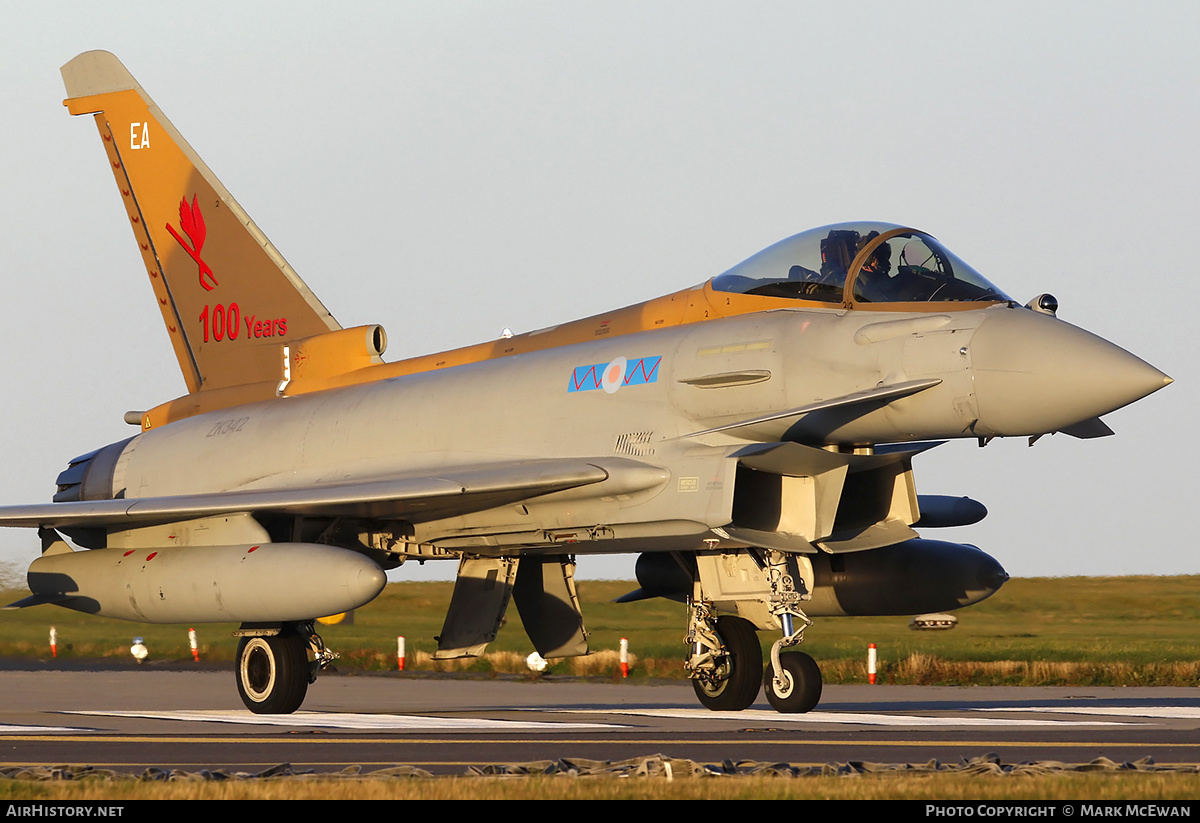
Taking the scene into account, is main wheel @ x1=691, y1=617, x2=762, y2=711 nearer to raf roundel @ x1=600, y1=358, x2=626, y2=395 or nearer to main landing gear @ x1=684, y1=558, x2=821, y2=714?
main landing gear @ x1=684, y1=558, x2=821, y2=714

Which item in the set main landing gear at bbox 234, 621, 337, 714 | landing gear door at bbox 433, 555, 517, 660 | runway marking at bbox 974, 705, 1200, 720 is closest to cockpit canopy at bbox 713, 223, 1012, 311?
landing gear door at bbox 433, 555, 517, 660

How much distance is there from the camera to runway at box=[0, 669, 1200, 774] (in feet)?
25.5

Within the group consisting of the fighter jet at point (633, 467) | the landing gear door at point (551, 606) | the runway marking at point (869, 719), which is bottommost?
the runway marking at point (869, 719)

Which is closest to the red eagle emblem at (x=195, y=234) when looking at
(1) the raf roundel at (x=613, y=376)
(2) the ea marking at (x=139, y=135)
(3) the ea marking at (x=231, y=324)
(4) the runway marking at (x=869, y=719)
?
(3) the ea marking at (x=231, y=324)

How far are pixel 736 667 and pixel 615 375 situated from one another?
2685 millimetres

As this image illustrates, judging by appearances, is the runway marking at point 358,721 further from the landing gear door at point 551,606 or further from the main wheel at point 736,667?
the main wheel at point 736,667

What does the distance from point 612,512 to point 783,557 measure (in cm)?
136

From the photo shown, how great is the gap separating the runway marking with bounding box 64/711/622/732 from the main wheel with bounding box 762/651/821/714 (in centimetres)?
127

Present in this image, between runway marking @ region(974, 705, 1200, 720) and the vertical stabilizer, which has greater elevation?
the vertical stabilizer

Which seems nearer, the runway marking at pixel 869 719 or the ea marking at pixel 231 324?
the runway marking at pixel 869 719

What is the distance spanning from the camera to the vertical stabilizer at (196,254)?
15164 millimetres

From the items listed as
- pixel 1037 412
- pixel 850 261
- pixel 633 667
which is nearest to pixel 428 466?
pixel 850 261

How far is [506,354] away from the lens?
42.3 ft

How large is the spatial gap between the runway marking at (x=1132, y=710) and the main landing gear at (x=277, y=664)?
6189mm
